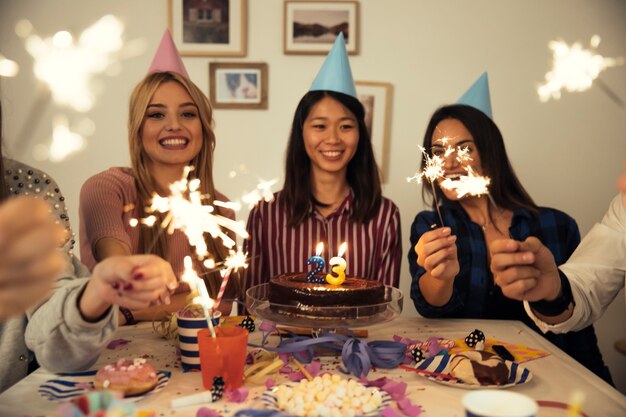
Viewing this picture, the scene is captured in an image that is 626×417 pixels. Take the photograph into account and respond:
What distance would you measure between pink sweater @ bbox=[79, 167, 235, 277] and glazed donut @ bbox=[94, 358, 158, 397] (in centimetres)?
70

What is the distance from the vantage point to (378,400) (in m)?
1.13

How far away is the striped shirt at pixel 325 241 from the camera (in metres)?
2.38

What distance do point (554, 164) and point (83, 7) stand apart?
2804 millimetres

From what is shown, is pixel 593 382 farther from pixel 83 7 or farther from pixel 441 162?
pixel 83 7

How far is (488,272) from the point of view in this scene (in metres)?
2.22

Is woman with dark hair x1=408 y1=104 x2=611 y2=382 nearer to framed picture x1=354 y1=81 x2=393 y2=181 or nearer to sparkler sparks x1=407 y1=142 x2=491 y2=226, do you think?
sparkler sparks x1=407 y1=142 x2=491 y2=226

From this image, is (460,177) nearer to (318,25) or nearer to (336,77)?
(336,77)

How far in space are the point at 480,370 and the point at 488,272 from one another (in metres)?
1.02

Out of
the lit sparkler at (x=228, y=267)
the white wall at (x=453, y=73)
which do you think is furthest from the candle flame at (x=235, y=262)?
the white wall at (x=453, y=73)

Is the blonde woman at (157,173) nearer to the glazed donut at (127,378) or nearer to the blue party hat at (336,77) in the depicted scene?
the blue party hat at (336,77)

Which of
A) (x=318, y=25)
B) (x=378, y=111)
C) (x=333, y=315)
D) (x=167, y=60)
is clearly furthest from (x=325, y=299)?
(x=318, y=25)

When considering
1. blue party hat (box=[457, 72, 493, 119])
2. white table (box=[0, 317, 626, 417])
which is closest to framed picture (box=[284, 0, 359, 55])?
blue party hat (box=[457, 72, 493, 119])

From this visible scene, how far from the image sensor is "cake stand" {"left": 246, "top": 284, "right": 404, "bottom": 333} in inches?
59.8

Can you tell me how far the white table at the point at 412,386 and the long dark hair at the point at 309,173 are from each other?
81 centimetres
